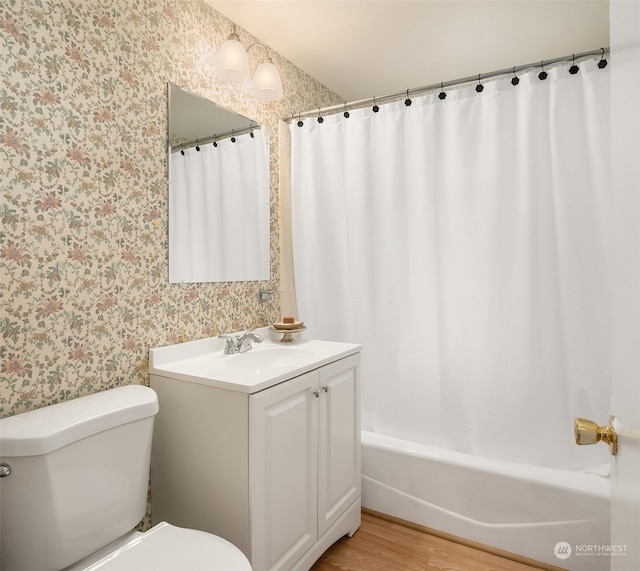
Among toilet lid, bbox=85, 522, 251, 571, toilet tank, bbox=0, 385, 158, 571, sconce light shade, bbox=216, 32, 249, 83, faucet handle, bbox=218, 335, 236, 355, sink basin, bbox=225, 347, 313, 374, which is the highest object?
sconce light shade, bbox=216, 32, 249, 83

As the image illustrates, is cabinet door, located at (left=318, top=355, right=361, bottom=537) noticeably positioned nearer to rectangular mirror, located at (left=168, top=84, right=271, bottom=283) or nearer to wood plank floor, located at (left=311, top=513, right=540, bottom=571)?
wood plank floor, located at (left=311, top=513, right=540, bottom=571)

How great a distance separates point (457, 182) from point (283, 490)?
61.5 inches

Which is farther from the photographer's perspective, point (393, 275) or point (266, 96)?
point (393, 275)

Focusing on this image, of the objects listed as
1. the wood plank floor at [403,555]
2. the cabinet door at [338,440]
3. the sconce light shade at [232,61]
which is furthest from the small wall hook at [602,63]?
the wood plank floor at [403,555]

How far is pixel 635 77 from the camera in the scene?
51cm

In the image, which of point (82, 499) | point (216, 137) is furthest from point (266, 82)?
point (82, 499)

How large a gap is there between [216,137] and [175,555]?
1.66 metres

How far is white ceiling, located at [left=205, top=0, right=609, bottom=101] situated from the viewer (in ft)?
6.26

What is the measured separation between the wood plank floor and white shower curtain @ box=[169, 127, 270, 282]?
1351mm

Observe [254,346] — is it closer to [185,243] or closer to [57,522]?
[185,243]

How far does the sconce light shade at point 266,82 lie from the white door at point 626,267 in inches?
61.8

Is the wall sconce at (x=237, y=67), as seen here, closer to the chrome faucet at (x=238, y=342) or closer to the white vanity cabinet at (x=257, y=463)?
the chrome faucet at (x=238, y=342)

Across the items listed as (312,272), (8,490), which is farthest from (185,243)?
(8,490)

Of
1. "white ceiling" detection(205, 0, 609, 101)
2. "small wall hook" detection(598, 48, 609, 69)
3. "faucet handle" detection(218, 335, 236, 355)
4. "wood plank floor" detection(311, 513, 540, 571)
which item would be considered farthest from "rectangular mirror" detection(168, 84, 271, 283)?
"small wall hook" detection(598, 48, 609, 69)
